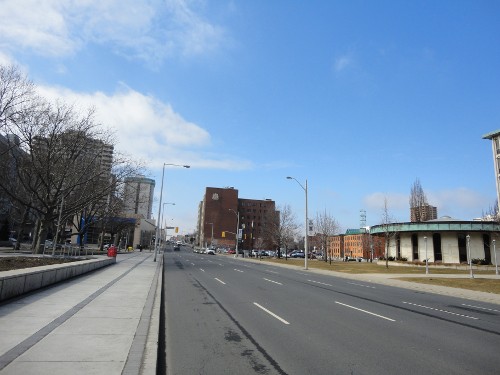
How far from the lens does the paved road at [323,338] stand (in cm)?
587

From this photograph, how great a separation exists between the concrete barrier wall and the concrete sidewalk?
32cm

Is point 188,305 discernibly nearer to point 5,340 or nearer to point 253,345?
point 253,345

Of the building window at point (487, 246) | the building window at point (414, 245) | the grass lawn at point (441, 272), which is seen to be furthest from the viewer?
the building window at point (414, 245)

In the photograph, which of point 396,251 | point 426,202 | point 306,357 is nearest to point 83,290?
point 306,357

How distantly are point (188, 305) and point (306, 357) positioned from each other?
6307mm

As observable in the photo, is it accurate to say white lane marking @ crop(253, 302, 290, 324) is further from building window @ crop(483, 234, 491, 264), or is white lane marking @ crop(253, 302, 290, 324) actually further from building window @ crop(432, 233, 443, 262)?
building window @ crop(483, 234, 491, 264)

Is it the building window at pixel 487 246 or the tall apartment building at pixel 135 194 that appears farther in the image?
the building window at pixel 487 246

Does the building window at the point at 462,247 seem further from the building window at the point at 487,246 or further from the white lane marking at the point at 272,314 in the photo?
the white lane marking at the point at 272,314

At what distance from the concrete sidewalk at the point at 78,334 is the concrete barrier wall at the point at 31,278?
32cm

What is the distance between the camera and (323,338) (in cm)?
768

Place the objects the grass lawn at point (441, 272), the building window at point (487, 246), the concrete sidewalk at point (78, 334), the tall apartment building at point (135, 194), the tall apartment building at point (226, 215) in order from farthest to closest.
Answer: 1. the tall apartment building at point (226, 215)
2. the building window at point (487, 246)
3. the tall apartment building at point (135, 194)
4. the grass lawn at point (441, 272)
5. the concrete sidewalk at point (78, 334)

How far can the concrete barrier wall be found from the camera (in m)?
10.0

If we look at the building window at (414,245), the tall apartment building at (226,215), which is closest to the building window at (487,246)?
the building window at (414,245)

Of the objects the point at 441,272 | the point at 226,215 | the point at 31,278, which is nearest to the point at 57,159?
the point at 31,278
